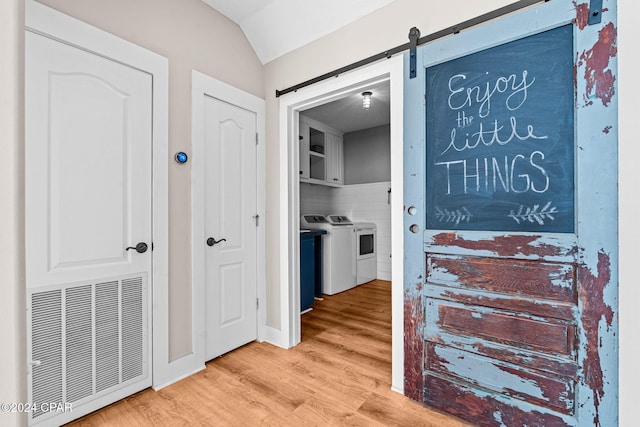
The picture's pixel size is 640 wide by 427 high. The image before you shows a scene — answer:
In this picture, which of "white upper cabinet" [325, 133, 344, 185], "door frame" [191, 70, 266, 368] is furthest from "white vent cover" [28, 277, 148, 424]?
"white upper cabinet" [325, 133, 344, 185]

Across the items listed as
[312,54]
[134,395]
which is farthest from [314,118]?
[134,395]

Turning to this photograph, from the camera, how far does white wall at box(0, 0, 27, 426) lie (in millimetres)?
318

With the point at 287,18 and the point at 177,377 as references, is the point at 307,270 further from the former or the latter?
the point at 287,18

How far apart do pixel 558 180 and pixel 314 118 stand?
3446 mm

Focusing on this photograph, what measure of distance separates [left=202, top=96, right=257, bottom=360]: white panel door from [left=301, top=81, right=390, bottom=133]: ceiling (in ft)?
5.42

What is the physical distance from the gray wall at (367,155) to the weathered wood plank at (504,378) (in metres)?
3.34

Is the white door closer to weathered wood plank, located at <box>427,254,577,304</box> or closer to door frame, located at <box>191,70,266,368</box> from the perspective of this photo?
door frame, located at <box>191,70,266,368</box>

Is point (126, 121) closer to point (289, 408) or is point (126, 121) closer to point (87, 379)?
point (87, 379)

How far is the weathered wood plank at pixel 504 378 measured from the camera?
124 cm

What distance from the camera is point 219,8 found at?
6.93 ft

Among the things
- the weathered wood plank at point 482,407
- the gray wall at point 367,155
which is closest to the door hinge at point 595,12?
the weathered wood plank at point 482,407

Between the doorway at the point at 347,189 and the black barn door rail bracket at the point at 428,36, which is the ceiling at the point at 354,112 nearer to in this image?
the doorway at the point at 347,189

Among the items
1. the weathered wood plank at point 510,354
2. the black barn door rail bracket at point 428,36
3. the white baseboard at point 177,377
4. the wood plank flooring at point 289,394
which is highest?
the black barn door rail bracket at point 428,36

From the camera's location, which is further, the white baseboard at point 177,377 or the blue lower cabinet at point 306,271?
the blue lower cabinet at point 306,271
